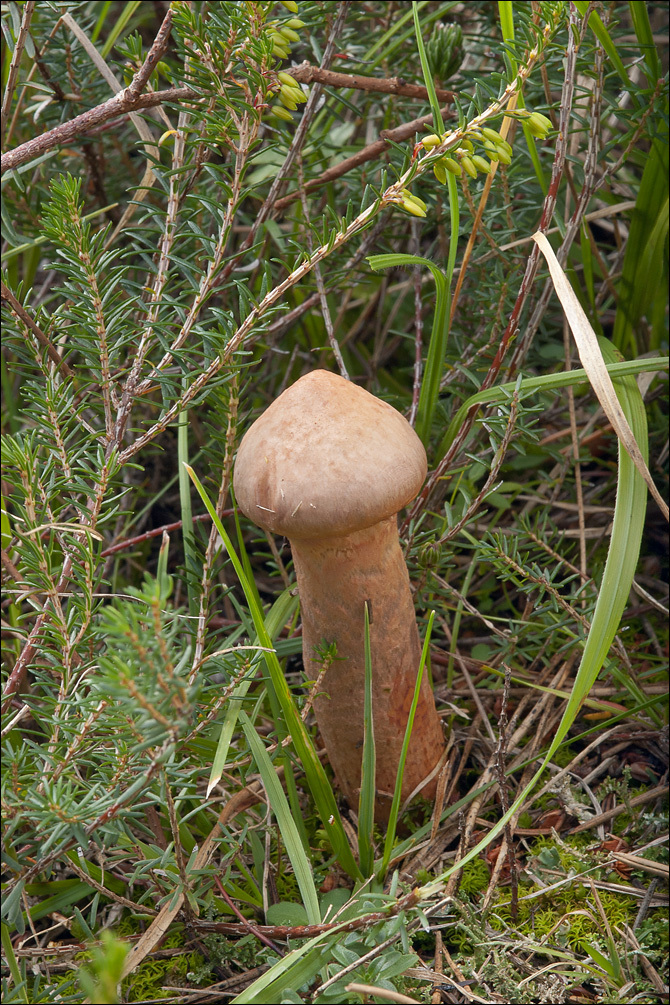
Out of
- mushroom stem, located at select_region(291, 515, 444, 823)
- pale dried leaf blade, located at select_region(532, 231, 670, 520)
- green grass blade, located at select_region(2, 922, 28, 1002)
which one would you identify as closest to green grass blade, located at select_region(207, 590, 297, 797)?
mushroom stem, located at select_region(291, 515, 444, 823)

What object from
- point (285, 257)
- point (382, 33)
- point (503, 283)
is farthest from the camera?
point (382, 33)

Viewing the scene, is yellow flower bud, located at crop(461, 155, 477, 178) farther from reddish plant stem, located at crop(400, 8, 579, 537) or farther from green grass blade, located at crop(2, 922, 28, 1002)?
green grass blade, located at crop(2, 922, 28, 1002)

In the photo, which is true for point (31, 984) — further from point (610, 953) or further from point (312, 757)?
point (610, 953)

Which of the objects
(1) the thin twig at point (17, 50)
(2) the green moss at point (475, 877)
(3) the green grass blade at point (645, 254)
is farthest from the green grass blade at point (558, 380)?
(1) the thin twig at point (17, 50)

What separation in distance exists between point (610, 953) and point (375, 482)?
0.93 meters

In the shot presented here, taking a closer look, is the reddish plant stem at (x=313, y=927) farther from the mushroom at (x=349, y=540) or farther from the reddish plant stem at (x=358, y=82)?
the reddish plant stem at (x=358, y=82)

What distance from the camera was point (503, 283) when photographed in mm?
1906

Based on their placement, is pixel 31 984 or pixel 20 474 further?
pixel 31 984

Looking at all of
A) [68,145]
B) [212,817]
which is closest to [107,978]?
[212,817]

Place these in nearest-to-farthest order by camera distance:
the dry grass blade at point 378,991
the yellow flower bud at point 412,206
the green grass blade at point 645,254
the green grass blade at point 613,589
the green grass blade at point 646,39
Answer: the dry grass blade at point 378,991, the yellow flower bud at point 412,206, the green grass blade at point 613,589, the green grass blade at point 646,39, the green grass blade at point 645,254

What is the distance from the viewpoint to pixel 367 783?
157 cm

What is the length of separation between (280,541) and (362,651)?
0.67m

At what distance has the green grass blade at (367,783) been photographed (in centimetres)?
154

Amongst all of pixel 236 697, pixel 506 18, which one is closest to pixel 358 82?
pixel 506 18
